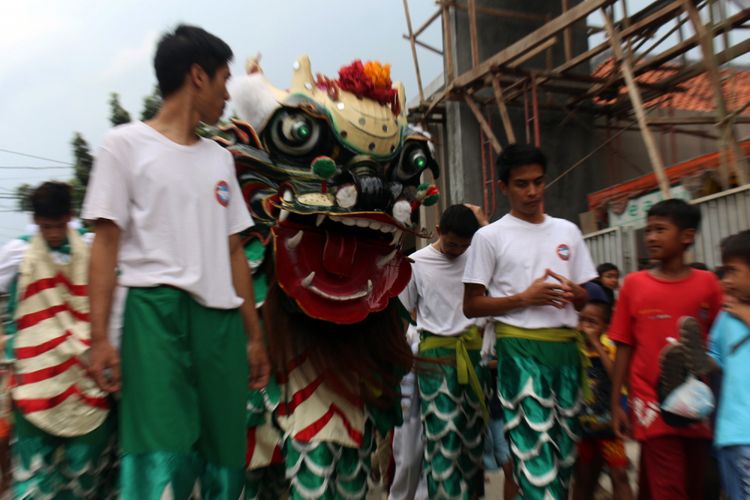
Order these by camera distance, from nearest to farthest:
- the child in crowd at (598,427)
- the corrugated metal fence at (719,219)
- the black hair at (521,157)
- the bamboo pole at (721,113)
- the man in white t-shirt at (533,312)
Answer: the man in white t-shirt at (533,312)
the black hair at (521,157)
the child in crowd at (598,427)
the bamboo pole at (721,113)
the corrugated metal fence at (719,219)

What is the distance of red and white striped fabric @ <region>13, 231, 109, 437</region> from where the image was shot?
2617 mm

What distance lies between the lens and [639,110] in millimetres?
6531

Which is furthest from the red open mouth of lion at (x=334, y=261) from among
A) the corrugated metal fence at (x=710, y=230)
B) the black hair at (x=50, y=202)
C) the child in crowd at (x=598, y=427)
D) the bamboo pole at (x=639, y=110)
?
the corrugated metal fence at (x=710, y=230)

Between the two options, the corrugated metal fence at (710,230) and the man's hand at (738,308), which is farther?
the corrugated metal fence at (710,230)

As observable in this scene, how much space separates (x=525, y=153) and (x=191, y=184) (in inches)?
60.5

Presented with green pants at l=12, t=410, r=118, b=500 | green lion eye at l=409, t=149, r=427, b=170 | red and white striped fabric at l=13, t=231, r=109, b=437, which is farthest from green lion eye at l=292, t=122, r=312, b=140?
green pants at l=12, t=410, r=118, b=500

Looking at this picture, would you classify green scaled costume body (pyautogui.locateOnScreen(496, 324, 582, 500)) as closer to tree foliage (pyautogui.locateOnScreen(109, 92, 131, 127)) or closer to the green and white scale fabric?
the green and white scale fabric

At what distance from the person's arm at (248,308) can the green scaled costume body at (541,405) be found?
1098 mm

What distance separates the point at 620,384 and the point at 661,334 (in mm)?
298

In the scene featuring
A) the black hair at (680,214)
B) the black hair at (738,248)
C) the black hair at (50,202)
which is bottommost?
the black hair at (738,248)

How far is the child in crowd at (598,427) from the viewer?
3436 mm

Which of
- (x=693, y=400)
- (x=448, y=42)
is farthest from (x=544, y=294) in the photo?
(x=448, y=42)

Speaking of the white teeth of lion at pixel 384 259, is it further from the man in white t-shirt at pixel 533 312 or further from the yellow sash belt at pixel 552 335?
the yellow sash belt at pixel 552 335

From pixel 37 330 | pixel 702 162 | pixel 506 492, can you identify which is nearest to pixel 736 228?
pixel 702 162
